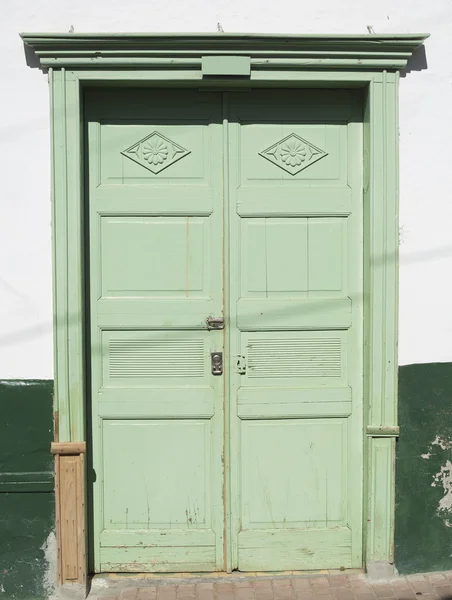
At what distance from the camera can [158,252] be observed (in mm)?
3889

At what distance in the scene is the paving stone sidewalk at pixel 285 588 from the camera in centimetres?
375

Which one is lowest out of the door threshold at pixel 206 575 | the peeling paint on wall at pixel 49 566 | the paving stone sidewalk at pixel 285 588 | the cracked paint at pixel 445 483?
the paving stone sidewalk at pixel 285 588

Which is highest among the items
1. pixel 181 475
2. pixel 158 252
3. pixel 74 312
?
pixel 158 252

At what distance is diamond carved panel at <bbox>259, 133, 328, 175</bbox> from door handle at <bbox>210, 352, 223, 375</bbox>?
1.14 metres

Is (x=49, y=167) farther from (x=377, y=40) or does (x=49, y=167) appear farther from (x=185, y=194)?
(x=377, y=40)

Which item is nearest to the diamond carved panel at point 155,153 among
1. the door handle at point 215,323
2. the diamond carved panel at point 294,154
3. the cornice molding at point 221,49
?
the cornice molding at point 221,49

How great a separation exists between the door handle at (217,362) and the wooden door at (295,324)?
0.31ft

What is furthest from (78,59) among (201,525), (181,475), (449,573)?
(449,573)

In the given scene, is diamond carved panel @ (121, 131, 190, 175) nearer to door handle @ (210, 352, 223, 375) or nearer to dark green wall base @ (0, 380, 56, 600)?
door handle @ (210, 352, 223, 375)

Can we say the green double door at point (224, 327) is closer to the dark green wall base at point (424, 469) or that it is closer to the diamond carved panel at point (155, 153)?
the diamond carved panel at point (155, 153)

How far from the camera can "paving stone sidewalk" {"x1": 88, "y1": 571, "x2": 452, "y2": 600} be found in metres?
3.75

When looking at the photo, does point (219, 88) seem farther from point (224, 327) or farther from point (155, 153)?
point (224, 327)

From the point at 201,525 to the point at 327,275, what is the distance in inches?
64.7

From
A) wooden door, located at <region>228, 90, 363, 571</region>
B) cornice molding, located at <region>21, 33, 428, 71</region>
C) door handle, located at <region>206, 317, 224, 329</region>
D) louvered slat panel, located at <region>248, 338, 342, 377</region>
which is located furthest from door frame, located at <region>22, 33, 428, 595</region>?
door handle, located at <region>206, 317, 224, 329</region>
